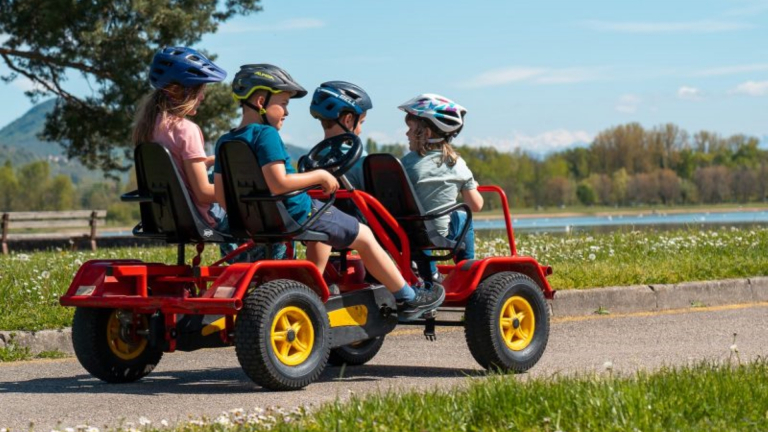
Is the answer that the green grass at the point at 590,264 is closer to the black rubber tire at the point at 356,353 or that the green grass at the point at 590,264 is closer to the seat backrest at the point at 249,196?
the black rubber tire at the point at 356,353

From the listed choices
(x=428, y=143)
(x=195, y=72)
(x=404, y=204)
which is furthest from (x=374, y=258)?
Answer: (x=195, y=72)

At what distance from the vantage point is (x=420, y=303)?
7.05m

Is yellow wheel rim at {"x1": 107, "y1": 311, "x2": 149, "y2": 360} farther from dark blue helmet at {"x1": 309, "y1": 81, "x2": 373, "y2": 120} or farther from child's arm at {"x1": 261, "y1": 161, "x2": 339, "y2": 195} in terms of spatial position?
dark blue helmet at {"x1": 309, "y1": 81, "x2": 373, "y2": 120}

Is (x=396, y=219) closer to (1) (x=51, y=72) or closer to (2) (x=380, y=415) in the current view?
(2) (x=380, y=415)

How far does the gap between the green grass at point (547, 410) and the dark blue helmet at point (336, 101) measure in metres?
2.58

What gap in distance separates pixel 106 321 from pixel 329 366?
153 cm

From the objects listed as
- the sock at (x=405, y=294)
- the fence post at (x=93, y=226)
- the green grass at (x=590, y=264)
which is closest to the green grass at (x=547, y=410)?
the sock at (x=405, y=294)

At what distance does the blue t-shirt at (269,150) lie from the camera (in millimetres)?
6395

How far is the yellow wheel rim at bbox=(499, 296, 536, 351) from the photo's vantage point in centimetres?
714

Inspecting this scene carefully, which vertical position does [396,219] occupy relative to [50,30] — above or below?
below

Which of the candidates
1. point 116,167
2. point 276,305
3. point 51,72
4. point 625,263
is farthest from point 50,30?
point 276,305

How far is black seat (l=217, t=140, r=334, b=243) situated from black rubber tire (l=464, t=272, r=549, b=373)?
1030mm

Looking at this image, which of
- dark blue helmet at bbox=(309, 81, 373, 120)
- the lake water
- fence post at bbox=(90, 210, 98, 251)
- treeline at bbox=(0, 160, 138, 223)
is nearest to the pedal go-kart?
dark blue helmet at bbox=(309, 81, 373, 120)

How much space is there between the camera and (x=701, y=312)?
10.3 m
